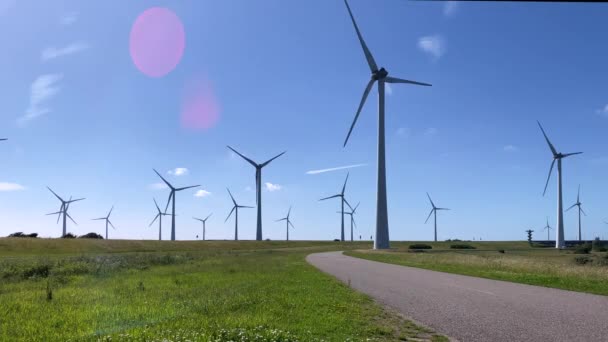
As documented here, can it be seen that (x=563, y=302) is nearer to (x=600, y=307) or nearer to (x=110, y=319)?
(x=600, y=307)

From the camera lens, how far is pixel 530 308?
48.8ft

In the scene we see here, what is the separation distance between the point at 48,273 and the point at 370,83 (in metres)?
52.2

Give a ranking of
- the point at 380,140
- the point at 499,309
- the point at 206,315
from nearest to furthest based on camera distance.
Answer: the point at 206,315, the point at 499,309, the point at 380,140

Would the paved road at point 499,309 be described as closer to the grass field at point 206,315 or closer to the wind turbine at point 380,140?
the grass field at point 206,315

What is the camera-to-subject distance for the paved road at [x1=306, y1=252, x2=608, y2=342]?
36.7 ft

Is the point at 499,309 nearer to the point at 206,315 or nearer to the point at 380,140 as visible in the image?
the point at 206,315

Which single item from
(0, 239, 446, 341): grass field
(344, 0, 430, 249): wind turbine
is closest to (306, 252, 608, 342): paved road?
(0, 239, 446, 341): grass field

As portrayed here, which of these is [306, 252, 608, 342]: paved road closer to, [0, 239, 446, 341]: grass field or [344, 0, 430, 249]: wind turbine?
[0, 239, 446, 341]: grass field

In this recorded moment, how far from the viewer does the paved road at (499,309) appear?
11.2m

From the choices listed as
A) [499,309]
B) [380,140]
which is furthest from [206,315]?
[380,140]

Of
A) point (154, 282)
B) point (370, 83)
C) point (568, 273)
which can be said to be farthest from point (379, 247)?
point (154, 282)

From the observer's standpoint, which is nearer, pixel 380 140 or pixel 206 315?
pixel 206 315

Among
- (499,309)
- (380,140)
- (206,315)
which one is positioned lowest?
(499,309)

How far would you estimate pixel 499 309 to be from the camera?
14828mm
